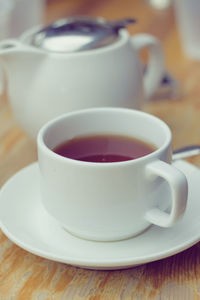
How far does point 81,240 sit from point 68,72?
0.85 feet

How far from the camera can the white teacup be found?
17.1 inches

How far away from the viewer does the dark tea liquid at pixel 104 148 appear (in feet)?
1.72

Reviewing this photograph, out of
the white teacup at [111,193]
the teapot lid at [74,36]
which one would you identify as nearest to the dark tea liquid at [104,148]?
the white teacup at [111,193]

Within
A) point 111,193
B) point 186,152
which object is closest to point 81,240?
point 111,193

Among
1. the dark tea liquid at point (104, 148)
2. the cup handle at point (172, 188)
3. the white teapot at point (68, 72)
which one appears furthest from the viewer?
the white teapot at point (68, 72)

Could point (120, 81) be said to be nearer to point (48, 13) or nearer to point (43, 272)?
point (43, 272)

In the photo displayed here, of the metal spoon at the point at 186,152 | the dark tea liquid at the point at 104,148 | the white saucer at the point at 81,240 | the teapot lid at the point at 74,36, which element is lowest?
the metal spoon at the point at 186,152

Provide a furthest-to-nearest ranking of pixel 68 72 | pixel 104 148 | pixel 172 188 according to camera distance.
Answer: pixel 68 72 < pixel 104 148 < pixel 172 188

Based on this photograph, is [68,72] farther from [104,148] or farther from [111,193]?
[111,193]

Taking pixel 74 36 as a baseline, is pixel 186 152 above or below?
below

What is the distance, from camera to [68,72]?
2.13 ft

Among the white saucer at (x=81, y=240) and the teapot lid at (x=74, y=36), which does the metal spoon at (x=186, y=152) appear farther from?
the teapot lid at (x=74, y=36)

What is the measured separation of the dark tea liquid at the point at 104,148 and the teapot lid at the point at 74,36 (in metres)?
0.17

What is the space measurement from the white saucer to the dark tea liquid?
7cm
